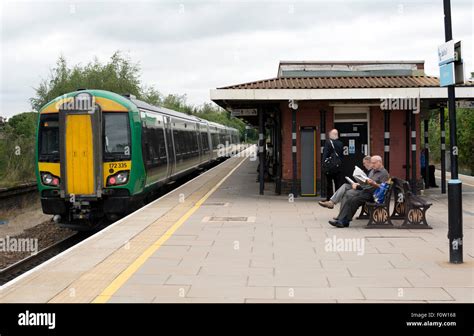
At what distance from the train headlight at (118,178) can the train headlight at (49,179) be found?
1.13m

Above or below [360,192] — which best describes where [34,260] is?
below

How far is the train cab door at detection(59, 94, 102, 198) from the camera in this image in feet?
42.4

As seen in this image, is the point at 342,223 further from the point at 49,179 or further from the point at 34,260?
the point at 49,179

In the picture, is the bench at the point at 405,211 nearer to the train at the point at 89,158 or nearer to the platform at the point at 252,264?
the platform at the point at 252,264

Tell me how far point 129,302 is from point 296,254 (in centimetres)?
306

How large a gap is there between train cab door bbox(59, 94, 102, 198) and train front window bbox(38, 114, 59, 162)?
361 millimetres

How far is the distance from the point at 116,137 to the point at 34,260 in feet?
10.2

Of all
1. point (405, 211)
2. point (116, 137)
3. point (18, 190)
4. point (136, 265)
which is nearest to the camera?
point (136, 265)

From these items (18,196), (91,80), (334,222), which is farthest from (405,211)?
(91,80)

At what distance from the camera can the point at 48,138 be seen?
1334 cm

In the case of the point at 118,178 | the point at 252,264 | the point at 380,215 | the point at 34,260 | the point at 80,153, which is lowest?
the point at 34,260
